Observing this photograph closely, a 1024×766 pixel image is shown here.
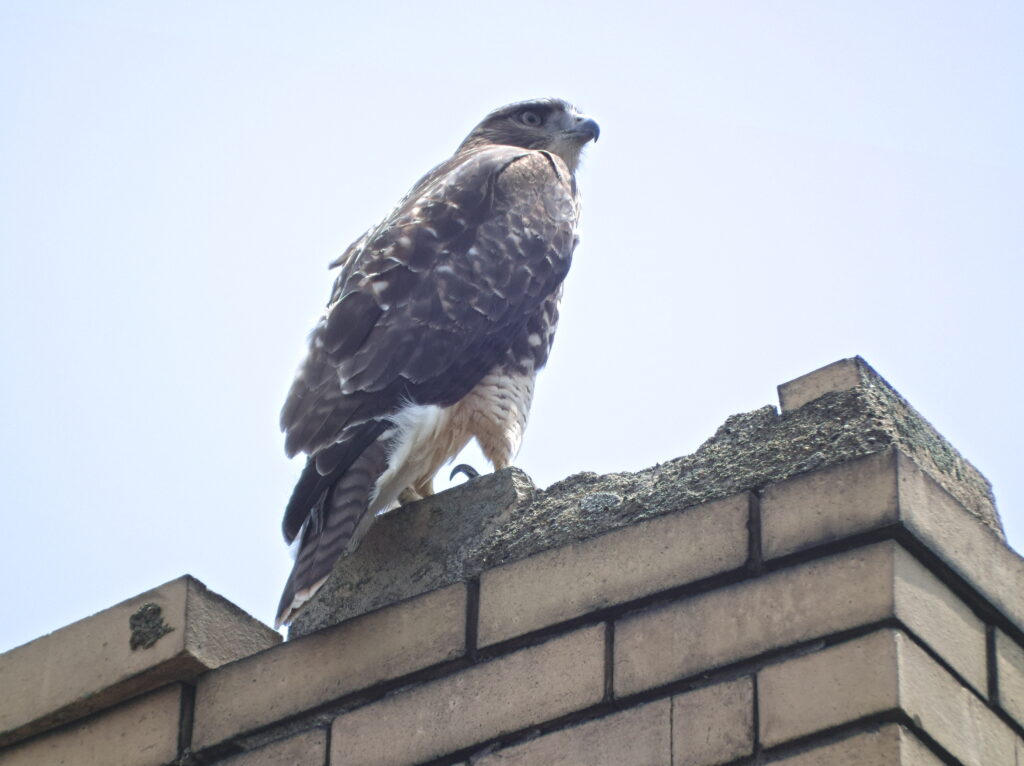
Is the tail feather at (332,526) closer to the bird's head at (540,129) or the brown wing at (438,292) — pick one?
the brown wing at (438,292)

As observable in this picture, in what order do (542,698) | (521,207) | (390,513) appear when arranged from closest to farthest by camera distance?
(542,698)
(390,513)
(521,207)

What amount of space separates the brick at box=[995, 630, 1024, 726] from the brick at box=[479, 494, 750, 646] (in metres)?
0.44

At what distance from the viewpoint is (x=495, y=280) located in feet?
16.4

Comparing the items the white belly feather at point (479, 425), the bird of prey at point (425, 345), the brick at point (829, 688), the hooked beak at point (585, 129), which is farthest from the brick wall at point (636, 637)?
the hooked beak at point (585, 129)

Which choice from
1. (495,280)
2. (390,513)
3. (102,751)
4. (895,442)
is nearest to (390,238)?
(495,280)

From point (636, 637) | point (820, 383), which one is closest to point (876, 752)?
point (636, 637)

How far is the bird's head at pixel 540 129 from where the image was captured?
6.90 metres

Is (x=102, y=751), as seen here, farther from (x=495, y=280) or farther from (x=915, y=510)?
(x=495, y=280)

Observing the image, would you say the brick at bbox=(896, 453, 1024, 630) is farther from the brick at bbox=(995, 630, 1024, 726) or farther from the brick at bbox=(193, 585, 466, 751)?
the brick at bbox=(193, 585, 466, 751)

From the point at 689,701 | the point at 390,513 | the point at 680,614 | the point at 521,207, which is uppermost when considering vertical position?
the point at 521,207

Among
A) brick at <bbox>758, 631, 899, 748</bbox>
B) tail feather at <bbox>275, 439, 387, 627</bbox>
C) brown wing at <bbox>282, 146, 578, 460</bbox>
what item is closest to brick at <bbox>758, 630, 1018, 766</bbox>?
brick at <bbox>758, 631, 899, 748</bbox>

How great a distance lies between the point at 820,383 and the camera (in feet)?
10.2

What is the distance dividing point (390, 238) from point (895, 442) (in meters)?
2.45

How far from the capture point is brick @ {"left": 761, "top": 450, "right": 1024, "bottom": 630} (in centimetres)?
274
